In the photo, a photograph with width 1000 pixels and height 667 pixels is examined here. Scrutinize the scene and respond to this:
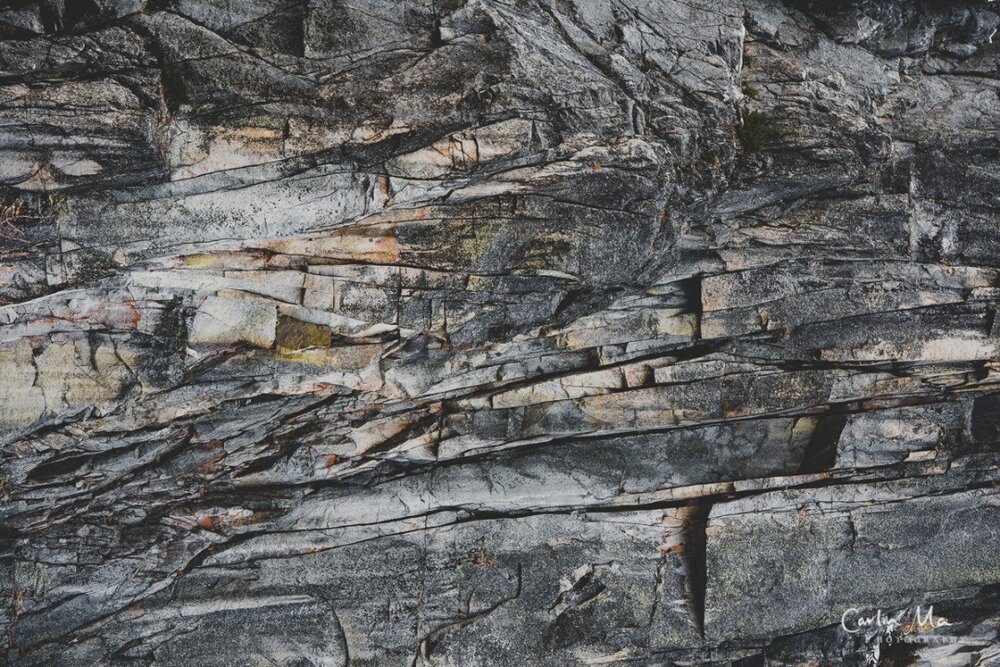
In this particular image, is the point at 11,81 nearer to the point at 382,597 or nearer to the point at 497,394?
the point at 497,394

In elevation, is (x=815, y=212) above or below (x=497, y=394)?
above

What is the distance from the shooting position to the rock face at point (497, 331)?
1116 centimetres

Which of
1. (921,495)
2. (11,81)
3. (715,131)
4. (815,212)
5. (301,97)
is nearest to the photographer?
(11,81)

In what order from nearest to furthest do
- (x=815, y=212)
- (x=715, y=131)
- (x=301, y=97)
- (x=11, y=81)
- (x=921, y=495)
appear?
1. (x=11, y=81)
2. (x=301, y=97)
3. (x=715, y=131)
4. (x=815, y=212)
5. (x=921, y=495)

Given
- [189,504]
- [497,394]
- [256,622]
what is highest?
[497,394]

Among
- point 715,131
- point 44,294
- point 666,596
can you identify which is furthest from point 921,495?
point 44,294

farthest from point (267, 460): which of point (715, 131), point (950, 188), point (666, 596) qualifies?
point (950, 188)

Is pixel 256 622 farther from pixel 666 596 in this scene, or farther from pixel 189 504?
A: pixel 666 596

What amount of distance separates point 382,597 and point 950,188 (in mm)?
12407

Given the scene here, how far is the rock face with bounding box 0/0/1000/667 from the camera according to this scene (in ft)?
36.6

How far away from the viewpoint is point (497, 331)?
12.9 metres

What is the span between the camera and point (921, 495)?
14.7 meters

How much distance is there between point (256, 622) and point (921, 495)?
12.2m

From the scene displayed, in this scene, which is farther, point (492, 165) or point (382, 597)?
point (382, 597)
